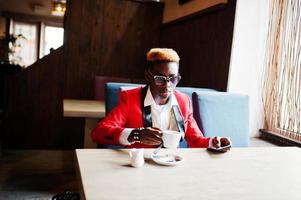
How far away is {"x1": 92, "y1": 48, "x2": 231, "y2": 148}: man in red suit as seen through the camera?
1449 millimetres

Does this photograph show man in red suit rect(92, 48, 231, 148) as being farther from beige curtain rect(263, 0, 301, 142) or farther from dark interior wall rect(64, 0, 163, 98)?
dark interior wall rect(64, 0, 163, 98)

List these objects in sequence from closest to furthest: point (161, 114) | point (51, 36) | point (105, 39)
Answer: point (161, 114) < point (105, 39) < point (51, 36)

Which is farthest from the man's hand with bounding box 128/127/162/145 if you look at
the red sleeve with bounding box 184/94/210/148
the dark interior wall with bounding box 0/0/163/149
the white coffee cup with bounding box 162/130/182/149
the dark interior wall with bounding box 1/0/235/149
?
the dark interior wall with bounding box 0/0/163/149

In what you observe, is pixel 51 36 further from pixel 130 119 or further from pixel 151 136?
pixel 151 136

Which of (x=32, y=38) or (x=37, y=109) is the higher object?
(x=32, y=38)

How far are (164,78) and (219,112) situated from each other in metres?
0.66

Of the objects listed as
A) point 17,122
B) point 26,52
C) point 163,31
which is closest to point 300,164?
point 163,31

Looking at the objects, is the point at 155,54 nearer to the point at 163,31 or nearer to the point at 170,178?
the point at 170,178

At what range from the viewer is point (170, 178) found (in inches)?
39.2

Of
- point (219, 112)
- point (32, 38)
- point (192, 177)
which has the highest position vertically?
point (32, 38)

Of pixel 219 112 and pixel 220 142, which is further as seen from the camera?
pixel 219 112

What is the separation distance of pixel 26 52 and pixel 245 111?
27.7 feet

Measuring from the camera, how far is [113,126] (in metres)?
1.45

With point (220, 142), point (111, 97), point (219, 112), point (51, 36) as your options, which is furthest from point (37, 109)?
point (51, 36)
